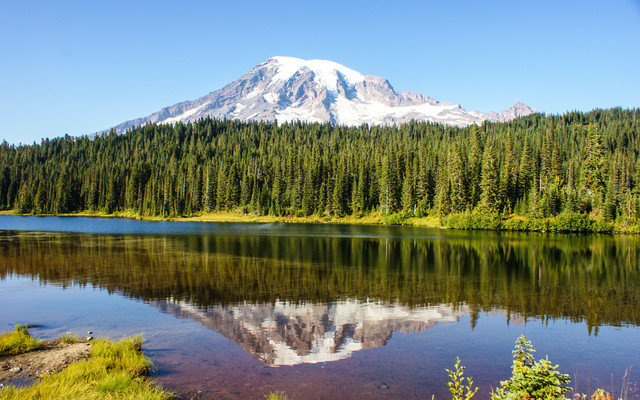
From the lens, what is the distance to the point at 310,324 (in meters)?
20.1

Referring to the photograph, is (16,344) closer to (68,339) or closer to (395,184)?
(68,339)

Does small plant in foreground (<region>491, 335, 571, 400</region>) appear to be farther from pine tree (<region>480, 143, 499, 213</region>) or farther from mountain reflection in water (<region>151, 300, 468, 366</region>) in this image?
pine tree (<region>480, 143, 499, 213</region>)

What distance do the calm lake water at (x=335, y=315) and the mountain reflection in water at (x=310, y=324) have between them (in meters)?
0.09

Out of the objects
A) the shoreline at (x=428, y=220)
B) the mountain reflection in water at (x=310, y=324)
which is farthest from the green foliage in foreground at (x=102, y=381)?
the shoreline at (x=428, y=220)

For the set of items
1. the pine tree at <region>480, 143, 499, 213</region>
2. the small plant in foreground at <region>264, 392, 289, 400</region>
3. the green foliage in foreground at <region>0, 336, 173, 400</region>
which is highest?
the pine tree at <region>480, 143, 499, 213</region>

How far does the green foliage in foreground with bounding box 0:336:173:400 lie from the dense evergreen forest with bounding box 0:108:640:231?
313ft

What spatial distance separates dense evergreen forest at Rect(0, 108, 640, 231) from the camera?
328 feet

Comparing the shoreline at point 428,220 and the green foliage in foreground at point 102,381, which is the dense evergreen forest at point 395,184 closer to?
the shoreline at point 428,220

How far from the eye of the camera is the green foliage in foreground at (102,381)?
10.6 m

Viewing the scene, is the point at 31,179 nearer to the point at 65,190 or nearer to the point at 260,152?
the point at 65,190

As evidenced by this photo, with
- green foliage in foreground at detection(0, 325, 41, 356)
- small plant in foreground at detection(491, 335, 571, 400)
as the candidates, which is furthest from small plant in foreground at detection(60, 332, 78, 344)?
small plant in foreground at detection(491, 335, 571, 400)

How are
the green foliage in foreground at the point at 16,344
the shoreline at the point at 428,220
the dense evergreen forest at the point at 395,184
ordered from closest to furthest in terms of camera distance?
the green foliage in foreground at the point at 16,344
the shoreline at the point at 428,220
the dense evergreen forest at the point at 395,184

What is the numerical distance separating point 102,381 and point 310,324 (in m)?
10.3

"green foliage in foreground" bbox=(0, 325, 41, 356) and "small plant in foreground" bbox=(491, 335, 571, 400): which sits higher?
"small plant in foreground" bbox=(491, 335, 571, 400)
